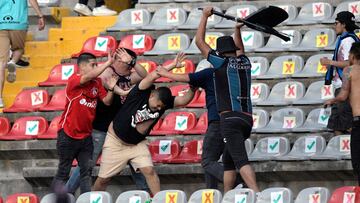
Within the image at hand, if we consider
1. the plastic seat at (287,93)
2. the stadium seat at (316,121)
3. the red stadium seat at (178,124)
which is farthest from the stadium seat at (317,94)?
the red stadium seat at (178,124)

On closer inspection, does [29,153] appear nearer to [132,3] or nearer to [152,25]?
[152,25]

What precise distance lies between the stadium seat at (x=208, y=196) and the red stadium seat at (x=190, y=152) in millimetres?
1599

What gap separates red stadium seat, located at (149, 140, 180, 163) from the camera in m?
12.5

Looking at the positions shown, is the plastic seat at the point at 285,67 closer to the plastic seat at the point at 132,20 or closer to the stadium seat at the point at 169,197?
the plastic seat at the point at 132,20

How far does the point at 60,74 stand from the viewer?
46.2 feet

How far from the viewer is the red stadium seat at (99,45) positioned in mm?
14203

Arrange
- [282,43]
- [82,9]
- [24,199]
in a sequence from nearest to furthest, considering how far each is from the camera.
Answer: [24,199], [282,43], [82,9]

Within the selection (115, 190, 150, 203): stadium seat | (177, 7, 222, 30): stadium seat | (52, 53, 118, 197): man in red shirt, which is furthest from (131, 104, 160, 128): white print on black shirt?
(177, 7, 222, 30): stadium seat

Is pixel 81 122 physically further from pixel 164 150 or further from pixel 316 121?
pixel 316 121

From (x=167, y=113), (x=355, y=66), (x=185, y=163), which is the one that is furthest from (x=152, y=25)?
(x=355, y=66)

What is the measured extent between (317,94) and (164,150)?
5.49 feet

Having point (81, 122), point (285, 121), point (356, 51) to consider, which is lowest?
point (285, 121)

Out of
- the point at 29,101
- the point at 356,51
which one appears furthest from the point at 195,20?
the point at 356,51

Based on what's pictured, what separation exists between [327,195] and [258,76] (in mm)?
2847
